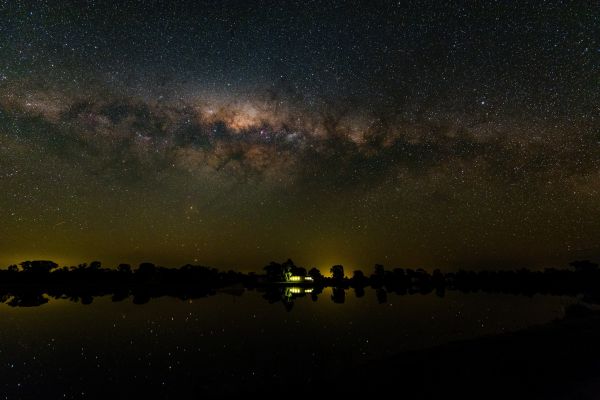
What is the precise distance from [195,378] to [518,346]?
1506 centimetres

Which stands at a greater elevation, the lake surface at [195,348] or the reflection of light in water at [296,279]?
the lake surface at [195,348]

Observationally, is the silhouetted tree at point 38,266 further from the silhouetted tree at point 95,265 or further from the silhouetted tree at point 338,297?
the silhouetted tree at point 338,297

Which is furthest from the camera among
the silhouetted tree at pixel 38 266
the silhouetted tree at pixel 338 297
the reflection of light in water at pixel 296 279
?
the reflection of light in water at pixel 296 279

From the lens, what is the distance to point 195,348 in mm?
24031

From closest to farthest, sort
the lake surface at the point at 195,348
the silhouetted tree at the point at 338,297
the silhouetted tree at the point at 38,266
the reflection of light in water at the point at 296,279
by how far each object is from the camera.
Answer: the lake surface at the point at 195,348 < the silhouetted tree at the point at 338,297 < the silhouetted tree at the point at 38,266 < the reflection of light in water at the point at 296,279

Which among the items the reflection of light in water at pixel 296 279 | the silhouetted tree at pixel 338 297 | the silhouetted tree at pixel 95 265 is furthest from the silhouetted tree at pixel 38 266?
the silhouetted tree at pixel 338 297

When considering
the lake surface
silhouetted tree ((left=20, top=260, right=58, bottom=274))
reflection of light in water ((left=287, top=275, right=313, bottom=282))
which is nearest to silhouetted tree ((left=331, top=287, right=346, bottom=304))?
the lake surface

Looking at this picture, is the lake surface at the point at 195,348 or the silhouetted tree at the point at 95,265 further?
the silhouetted tree at the point at 95,265

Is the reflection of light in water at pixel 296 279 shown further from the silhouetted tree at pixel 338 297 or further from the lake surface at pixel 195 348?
the lake surface at pixel 195 348

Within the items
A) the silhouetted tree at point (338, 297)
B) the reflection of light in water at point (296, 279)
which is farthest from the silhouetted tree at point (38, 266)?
the silhouetted tree at point (338, 297)

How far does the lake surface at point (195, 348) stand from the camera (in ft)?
54.5

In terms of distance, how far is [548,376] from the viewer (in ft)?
38.6

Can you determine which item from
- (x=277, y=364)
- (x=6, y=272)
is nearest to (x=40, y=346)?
(x=277, y=364)

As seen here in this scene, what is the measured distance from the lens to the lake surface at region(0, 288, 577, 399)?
16619mm
